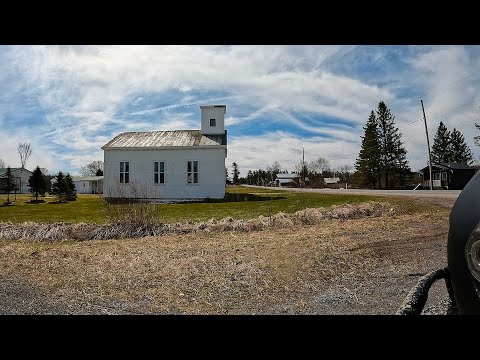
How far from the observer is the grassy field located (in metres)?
5.27

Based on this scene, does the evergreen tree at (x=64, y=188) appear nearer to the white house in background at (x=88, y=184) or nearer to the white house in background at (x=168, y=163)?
the white house in background at (x=88, y=184)

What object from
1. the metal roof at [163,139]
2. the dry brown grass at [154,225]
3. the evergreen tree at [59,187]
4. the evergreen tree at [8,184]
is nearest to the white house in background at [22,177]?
the evergreen tree at [8,184]

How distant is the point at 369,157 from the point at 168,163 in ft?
14.7

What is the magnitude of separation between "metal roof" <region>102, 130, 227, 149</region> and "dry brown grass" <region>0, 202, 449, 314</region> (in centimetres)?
156

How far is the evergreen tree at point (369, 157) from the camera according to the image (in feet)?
9.83

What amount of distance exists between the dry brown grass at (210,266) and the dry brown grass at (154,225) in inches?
9.0

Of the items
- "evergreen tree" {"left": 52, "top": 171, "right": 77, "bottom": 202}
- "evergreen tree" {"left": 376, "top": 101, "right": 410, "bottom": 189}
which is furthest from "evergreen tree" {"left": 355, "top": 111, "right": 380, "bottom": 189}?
"evergreen tree" {"left": 52, "top": 171, "right": 77, "bottom": 202}

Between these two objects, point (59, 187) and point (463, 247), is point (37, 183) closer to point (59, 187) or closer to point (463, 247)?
point (59, 187)

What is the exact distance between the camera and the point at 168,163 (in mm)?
6984

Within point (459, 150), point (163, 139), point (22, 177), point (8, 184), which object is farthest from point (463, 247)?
point (163, 139)

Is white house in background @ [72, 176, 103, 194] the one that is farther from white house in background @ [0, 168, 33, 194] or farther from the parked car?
the parked car
